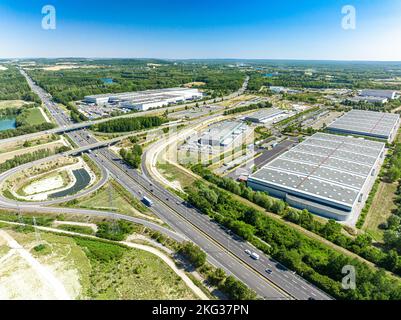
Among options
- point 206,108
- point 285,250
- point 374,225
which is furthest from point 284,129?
point 285,250

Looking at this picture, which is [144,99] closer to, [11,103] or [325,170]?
[11,103]

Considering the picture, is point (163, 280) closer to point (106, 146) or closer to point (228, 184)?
point (228, 184)

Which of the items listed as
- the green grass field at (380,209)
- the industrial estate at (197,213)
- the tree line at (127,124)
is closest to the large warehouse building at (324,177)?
the industrial estate at (197,213)

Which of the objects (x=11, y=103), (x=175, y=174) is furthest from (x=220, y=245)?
(x=11, y=103)

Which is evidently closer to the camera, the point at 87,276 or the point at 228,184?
the point at 87,276

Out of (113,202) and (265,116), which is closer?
(113,202)

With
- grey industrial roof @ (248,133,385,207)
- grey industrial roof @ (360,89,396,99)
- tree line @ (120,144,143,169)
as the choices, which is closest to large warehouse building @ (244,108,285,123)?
grey industrial roof @ (248,133,385,207)
